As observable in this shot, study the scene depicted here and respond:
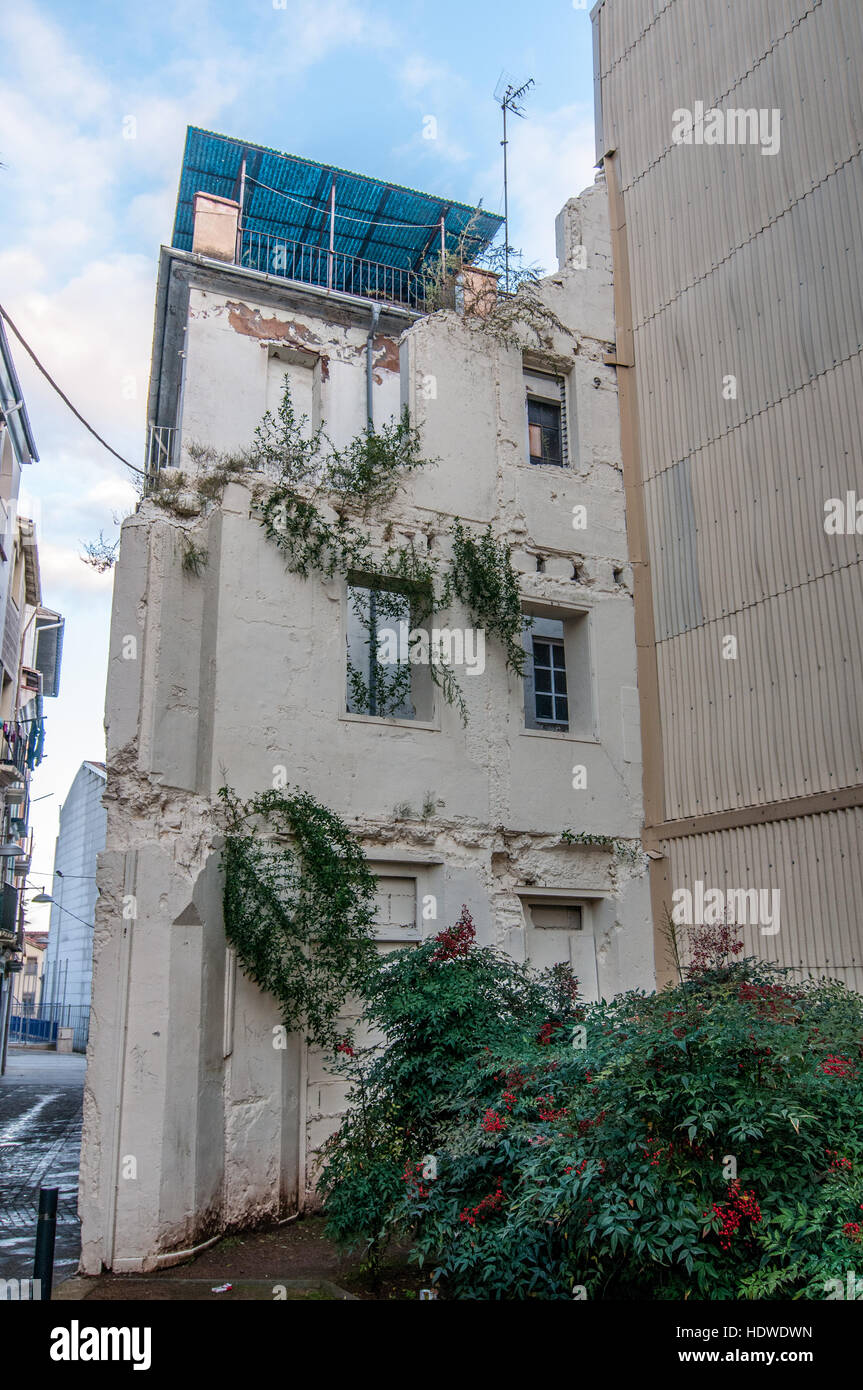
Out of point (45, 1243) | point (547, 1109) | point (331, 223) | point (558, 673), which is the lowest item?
point (45, 1243)

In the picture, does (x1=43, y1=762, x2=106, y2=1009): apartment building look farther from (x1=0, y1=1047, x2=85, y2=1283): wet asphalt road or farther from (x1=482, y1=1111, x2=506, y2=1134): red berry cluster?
(x1=482, y1=1111, x2=506, y2=1134): red berry cluster

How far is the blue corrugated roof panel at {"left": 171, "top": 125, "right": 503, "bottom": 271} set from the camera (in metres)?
16.4

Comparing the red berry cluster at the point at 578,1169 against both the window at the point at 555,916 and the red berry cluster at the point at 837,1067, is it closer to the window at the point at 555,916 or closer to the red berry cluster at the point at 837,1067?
the red berry cluster at the point at 837,1067

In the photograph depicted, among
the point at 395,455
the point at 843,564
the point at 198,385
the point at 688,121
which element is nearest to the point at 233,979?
the point at 395,455

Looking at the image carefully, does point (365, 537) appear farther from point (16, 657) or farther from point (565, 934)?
point (16, 657)

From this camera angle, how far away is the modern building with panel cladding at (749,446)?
9.25 meters

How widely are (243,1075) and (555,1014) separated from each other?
2.64 meters

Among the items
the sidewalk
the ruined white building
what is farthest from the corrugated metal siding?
the sidewalk

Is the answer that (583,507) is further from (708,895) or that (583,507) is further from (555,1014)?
(555,1014)

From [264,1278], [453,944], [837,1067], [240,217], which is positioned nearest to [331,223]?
[240,217]

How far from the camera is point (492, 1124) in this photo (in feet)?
19.2

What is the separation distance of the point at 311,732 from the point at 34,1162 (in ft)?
19.8

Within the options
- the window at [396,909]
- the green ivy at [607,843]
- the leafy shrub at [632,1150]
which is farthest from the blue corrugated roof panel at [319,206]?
the leafy shrub at [632,1150]

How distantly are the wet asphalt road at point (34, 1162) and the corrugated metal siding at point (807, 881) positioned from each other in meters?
6.35
